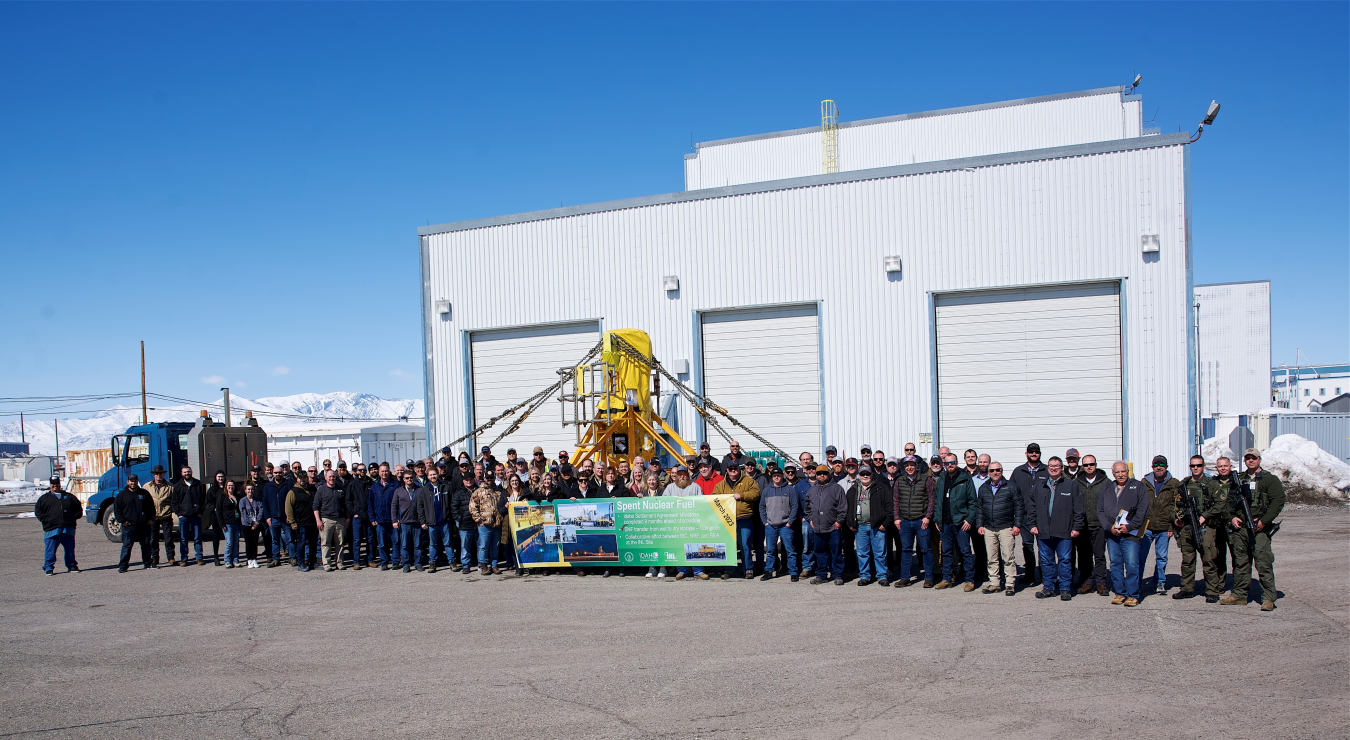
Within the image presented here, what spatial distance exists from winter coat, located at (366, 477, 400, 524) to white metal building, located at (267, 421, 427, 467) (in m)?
18.8

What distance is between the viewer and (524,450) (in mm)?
23938

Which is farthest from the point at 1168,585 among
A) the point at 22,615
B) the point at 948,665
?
the point at 22,615

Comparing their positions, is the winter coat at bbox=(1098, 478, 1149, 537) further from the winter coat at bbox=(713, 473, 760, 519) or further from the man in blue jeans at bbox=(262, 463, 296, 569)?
the man in blue jeans at bbox=(262, 463, 296, 569)

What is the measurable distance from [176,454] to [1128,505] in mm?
20758

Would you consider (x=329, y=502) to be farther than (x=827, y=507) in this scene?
Yes

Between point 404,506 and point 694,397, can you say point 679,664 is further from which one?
point 694,397

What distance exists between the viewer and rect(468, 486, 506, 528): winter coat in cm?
1379

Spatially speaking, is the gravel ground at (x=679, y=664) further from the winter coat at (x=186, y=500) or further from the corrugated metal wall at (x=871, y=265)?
the corrugated metal wall at (x=871, y=265)

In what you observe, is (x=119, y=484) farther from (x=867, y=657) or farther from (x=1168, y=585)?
(x=1168, y=585)

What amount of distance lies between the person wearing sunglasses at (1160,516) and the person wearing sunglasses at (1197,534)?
9 centimetres

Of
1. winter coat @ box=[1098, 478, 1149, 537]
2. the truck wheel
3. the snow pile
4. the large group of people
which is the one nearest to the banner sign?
the large group of people

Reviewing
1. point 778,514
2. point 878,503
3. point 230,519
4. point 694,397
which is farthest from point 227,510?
point 878,503

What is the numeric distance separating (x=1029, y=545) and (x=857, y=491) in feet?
7.44

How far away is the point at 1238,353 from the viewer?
151 ft
